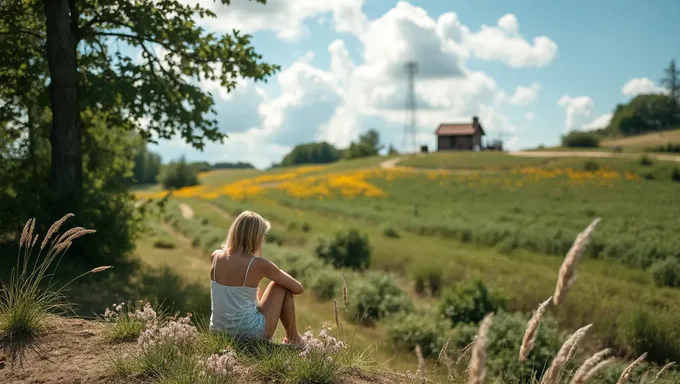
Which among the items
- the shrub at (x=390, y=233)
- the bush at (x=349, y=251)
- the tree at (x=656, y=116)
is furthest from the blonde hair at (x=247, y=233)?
the tree at (x=656, y=116)

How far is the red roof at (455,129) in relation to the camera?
78.9 m

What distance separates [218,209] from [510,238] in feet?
71.9

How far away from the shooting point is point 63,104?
10.9 metres

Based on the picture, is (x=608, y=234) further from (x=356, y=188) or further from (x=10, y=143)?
(x=356, y=188)

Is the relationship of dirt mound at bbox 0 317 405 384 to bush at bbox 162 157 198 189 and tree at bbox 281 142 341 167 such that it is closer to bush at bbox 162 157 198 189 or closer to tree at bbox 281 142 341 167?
Result: bush at bbox 162 157 198 189

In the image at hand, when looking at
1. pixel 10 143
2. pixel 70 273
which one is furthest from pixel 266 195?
pixel 70 273

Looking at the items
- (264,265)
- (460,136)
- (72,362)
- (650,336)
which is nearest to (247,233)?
(264,265)

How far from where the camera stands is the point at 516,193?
30.6 m

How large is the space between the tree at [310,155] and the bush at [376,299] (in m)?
130

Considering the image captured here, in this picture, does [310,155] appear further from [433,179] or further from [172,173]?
[433,179]

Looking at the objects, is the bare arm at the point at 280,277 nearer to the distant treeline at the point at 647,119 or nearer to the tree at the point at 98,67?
the tree at the point at 98,67

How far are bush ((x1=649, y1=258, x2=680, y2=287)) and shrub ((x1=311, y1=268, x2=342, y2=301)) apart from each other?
7.61m

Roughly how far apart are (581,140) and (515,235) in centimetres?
3309

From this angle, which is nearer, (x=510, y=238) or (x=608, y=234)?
(x=608, y=234)
